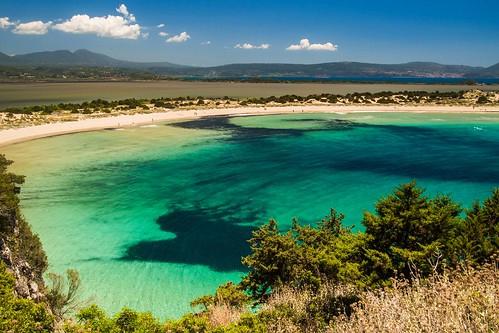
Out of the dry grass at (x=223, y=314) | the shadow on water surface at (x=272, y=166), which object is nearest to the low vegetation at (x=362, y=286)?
the dry grass at (x=223, y=314)

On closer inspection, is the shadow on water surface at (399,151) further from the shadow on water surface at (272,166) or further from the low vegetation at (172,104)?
the low vegetation at (172,104)

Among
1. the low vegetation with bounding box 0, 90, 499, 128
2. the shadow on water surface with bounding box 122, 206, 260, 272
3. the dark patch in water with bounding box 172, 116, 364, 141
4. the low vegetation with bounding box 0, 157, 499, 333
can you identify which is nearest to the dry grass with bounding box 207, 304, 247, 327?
the low vegetation with bounding box 0, 157, 499, 333

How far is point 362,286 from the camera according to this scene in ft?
34.3

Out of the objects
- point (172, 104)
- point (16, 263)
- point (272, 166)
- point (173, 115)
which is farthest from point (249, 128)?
point (16, 263)

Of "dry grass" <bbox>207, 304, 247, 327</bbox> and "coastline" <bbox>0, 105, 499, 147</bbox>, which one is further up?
"coastline" <bbox>0, 105, 499, 147</bbox>

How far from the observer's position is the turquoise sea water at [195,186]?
19.5 metres

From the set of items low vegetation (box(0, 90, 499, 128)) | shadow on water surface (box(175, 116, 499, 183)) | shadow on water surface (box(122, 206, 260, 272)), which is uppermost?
low vegetation (box(0, 90, 499, 128))

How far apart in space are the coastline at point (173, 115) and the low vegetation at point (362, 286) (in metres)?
45.8

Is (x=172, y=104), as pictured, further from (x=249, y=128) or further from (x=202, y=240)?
(x=202, y=240)

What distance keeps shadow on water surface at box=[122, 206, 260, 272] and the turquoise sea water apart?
0.07 m

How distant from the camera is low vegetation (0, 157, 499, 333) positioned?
721cm

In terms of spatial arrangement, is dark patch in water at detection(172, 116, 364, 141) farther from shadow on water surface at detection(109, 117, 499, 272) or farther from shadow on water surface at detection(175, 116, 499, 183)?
shadow on water surface at detection(109, 117, 499, 272)

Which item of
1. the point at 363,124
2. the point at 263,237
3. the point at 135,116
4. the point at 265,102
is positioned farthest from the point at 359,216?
the point at 265,102

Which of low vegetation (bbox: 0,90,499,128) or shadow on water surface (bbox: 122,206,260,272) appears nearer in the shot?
shadow on water surface (bbox: 122,206,260,272)
